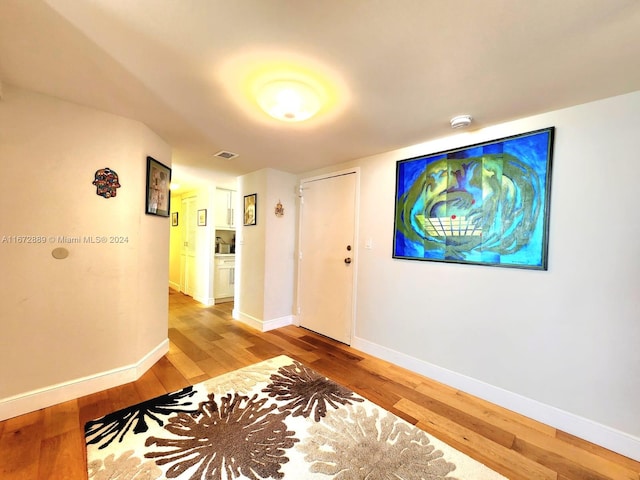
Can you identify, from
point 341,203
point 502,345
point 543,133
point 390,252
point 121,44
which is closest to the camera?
point 121,44

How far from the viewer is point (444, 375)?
2.38 meters

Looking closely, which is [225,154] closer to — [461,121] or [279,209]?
[279,209]

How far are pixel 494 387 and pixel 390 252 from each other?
1.40 meters

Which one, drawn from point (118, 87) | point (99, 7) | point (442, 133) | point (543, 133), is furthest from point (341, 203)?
point (99, 7)

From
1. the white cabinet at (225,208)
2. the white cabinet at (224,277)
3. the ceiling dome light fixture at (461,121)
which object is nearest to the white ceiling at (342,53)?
the ceiling dome light fixture at (461,121)

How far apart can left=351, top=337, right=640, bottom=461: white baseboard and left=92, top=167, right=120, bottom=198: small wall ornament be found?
2.94 meters

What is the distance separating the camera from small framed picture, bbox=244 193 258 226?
3.79 m

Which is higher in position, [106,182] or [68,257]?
[106,182]

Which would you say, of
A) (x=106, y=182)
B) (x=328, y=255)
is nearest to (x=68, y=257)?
(x=106, y=182)

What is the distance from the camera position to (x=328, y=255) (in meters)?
3.46

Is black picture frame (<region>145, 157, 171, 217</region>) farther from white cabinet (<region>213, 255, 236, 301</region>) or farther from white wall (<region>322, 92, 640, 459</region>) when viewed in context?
white wall (<region>322, 92, 640, 459</region>)

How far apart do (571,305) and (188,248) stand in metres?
5.84

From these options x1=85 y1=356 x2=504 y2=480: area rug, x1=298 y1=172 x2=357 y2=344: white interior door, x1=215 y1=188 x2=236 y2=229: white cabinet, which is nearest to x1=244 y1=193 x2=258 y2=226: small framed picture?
x1=298 y1=172 x2=357 y2=344: white interior door

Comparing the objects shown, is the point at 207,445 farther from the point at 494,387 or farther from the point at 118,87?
the point at 118,87
